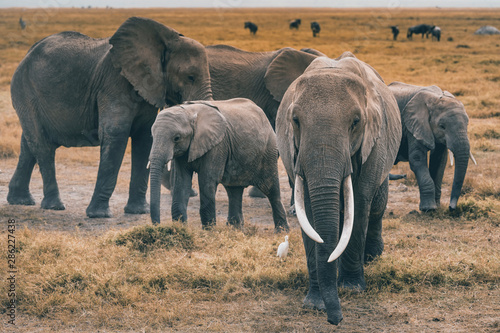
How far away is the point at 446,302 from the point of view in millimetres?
5051

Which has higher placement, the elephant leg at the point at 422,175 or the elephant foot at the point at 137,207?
the elephant leg at the point at 422,175

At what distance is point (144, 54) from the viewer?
28.5 feet

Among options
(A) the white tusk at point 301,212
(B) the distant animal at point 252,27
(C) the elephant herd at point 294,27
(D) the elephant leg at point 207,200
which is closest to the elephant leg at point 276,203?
(D) the elephant leg at point 207,200

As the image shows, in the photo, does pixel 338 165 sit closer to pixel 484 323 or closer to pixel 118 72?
pixel 484 323

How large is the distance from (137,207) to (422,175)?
12.2 ft

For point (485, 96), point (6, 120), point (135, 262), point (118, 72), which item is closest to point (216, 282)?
point (135, 262)

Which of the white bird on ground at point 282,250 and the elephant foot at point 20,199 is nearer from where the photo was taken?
the white bird on ground at point 282,250

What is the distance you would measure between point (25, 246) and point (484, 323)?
4.14 meters

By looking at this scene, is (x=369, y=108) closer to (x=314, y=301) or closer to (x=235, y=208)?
(x=314, y=301)

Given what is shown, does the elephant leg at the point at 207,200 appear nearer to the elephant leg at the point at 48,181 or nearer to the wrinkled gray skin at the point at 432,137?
the elephant leg at the point at 48,181

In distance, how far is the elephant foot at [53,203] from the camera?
8.79 meters

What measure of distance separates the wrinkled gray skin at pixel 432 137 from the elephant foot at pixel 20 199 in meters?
5.15

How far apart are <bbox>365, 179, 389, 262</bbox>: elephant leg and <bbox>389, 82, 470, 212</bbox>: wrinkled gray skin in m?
2.58

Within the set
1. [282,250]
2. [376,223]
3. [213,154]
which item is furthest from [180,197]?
[376,223]
